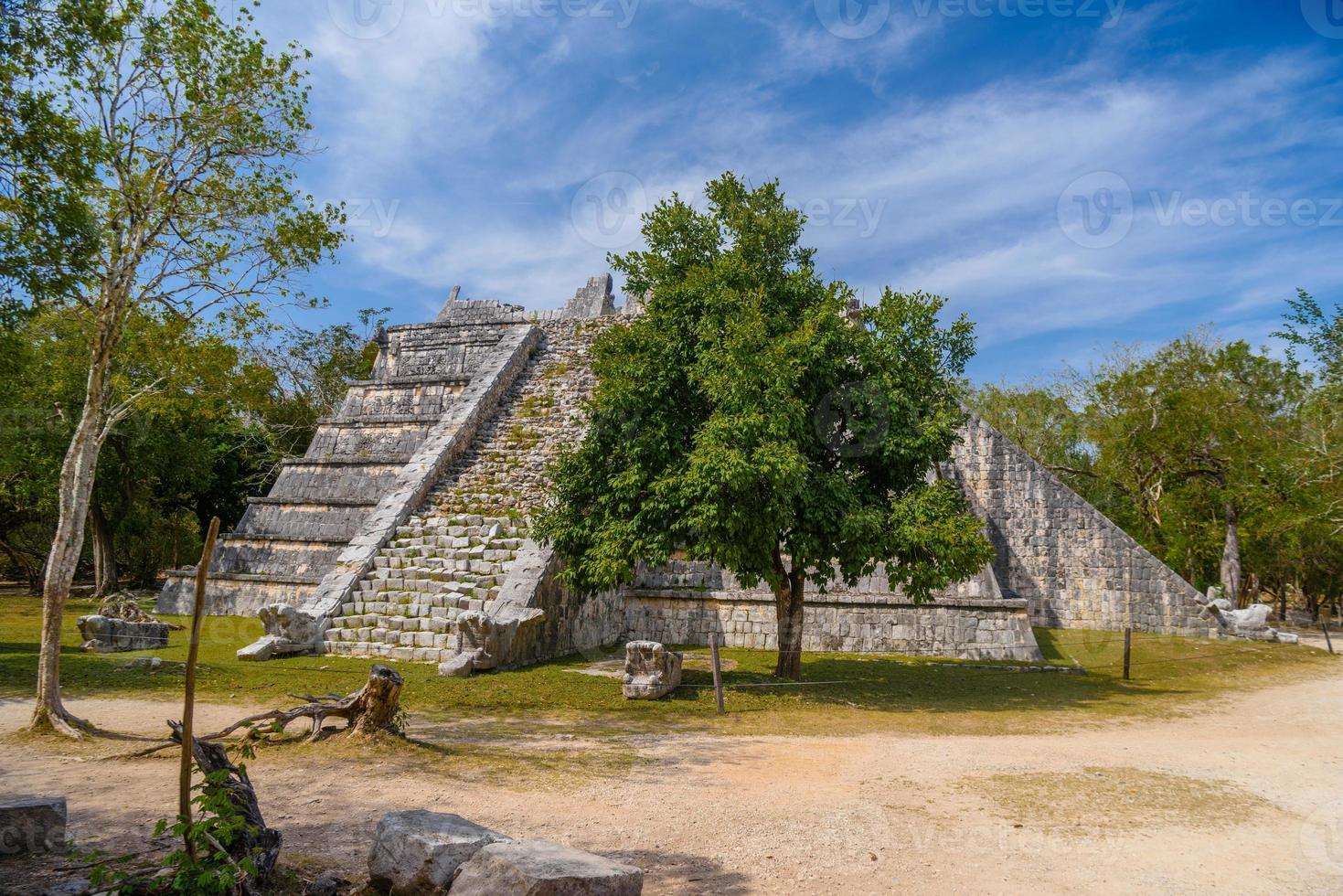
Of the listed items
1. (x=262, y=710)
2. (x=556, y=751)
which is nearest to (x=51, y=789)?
(x=262, y=710)

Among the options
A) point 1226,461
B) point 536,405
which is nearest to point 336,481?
point 536,405

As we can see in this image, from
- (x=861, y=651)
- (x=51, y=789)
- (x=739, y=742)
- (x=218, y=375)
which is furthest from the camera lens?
(x=861, y=651)

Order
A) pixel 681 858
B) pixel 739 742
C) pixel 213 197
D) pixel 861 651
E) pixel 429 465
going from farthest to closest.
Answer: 1. pixel 429 465
2. pixel 861 651
3. pixel 213 197
4. pixel 739 742
5. pixel 681 858

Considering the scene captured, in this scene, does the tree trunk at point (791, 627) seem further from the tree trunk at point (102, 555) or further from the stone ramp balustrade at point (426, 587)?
the tree trunk at point (102, 555)

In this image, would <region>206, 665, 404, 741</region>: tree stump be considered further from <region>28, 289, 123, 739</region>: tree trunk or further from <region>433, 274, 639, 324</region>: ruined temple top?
<region>433, 274, 639, 324</region>: ruined temple top

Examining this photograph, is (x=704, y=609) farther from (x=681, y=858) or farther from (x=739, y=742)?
(x=681, y=858)

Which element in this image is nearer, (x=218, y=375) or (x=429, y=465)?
(x=218, y=375)

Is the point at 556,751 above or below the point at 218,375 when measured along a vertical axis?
below

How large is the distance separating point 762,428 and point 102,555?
1951 cm

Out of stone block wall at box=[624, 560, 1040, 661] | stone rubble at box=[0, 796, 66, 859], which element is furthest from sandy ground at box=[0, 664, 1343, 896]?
stone block wall at box=[624, 560, 1040, 661]

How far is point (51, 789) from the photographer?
5.35 meters

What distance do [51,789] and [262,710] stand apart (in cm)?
257

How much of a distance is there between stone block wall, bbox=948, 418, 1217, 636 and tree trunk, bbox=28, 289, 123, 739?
1581 centimetres

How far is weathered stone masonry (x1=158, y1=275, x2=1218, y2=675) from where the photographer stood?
11945mm
